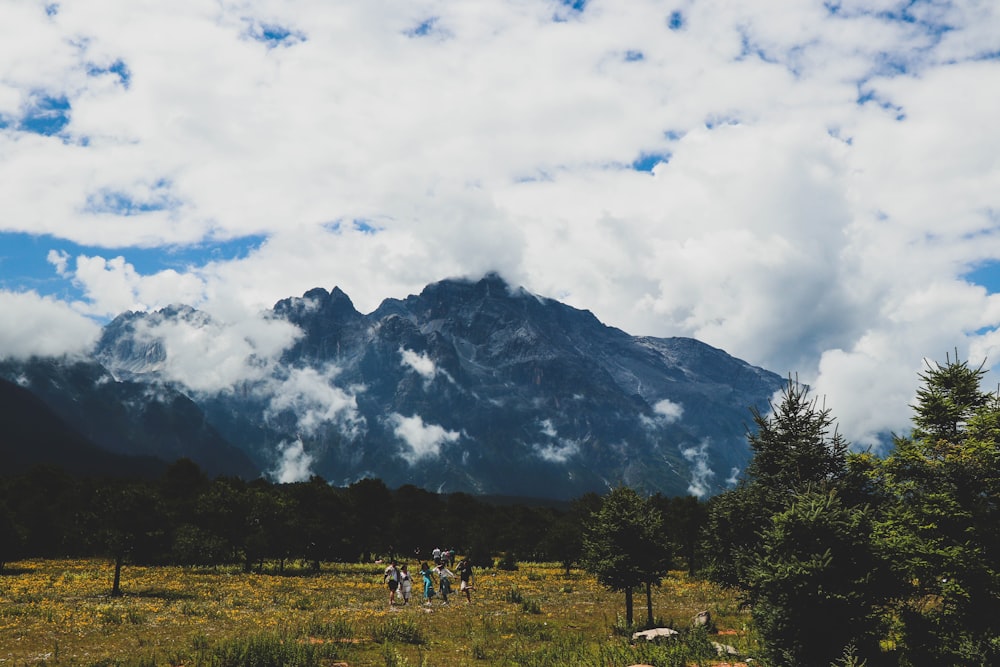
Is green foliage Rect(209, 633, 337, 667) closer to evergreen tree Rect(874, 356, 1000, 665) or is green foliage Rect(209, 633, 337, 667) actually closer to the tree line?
the tree line

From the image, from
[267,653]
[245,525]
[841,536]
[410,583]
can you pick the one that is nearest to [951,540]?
[841,536]

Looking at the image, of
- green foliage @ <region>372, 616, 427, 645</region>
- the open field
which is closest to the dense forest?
the open field

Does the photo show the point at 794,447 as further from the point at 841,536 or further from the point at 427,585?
the point at 427,585

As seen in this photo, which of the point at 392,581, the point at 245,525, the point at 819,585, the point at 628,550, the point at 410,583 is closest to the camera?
the point at 819,585

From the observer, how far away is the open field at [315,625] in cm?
2286

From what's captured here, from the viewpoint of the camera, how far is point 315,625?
27.6 meters

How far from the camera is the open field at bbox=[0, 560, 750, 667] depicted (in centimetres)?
2286

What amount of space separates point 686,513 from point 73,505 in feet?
275

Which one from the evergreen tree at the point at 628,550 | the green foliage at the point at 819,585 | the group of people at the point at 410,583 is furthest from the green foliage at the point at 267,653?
the green foliage at the point at 819,585

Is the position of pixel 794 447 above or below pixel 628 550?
above

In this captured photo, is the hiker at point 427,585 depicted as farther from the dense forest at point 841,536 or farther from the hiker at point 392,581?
the dense forest at point 841,536

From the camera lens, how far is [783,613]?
19859 millimetres

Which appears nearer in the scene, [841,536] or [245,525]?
[841,536]

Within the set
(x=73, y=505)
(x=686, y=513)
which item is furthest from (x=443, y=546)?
(x=73, y=505)
